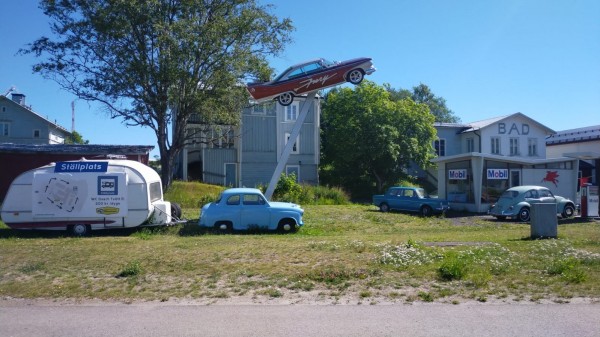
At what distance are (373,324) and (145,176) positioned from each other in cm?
1304

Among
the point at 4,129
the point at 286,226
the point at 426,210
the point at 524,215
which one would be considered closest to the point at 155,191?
the point at 286,226

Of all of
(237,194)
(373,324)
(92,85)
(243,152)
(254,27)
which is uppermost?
(254,27)

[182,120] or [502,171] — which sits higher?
[182,120]

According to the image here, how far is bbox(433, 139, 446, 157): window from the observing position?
160 feet

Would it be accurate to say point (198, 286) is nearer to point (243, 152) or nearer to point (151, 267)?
point (151, 267)

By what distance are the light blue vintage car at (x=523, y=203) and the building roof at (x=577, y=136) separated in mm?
25851

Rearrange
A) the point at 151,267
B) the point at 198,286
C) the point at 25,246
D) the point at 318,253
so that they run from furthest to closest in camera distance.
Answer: the point at 25,246, the point at 318,253, the point at 151,267, the point at 198,286

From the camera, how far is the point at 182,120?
3048cm

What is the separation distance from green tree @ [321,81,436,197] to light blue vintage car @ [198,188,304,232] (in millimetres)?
23077

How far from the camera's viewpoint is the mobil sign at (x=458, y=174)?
29.4m

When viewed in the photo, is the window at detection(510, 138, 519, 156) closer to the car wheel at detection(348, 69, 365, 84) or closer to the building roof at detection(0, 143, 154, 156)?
the car wheel at detection(348, 69, 365, 84)

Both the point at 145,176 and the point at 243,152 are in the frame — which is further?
the point at 243,152

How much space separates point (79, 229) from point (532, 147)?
138 ft

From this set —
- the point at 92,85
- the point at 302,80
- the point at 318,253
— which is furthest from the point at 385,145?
the point at 318,253
